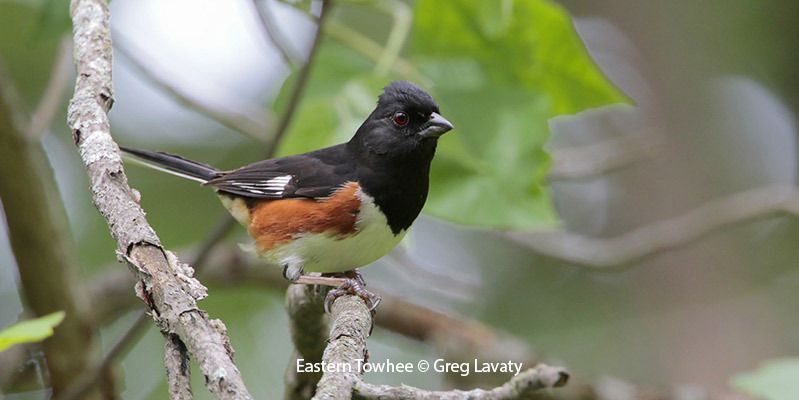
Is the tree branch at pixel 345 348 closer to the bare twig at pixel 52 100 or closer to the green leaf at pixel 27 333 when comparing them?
the green leaf at pixel 27 333

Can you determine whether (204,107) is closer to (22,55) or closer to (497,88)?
(497,88)

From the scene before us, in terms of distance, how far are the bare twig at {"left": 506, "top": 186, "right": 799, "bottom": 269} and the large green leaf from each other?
1427 mm

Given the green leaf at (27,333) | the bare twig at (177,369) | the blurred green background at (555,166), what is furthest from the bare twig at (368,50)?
the bare twig at (177,369)

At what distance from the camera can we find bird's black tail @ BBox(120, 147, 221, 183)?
365 cm

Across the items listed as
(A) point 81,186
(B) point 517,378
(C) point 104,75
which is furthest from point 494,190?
(A) point 81,186

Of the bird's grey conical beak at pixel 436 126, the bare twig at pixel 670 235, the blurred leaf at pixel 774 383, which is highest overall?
the bare twig at pixel 670 235

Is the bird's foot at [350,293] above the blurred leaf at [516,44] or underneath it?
underneath

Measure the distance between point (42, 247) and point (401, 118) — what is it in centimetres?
161

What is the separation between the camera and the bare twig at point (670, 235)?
4.77 meters

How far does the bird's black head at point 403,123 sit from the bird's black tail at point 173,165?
0.72 meters

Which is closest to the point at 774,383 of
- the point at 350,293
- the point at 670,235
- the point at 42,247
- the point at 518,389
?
the point at 518,389

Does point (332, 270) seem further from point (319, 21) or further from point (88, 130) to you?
point (88, 130)

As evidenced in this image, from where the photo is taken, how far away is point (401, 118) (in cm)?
354

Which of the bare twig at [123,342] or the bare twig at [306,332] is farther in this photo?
the bare twig at [123,342]
